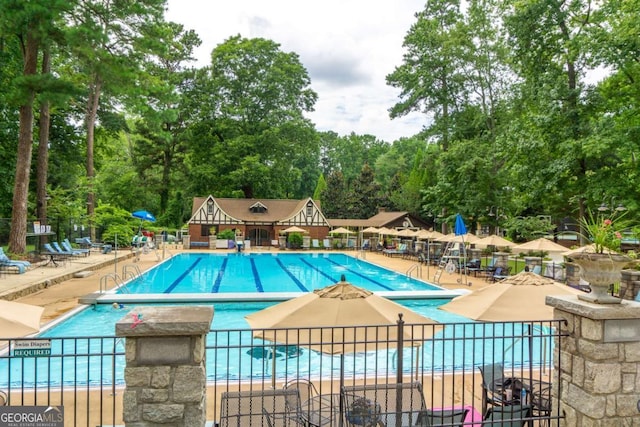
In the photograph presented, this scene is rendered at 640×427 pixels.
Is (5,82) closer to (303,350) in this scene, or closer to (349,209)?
(303,350)

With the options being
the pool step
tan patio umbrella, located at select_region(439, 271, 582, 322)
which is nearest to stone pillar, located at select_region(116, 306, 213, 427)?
tan patio umbrella, located at select_region(439, 271, 582, 322)

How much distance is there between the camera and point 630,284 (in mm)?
12711

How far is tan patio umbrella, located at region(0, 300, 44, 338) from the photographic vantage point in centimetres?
468

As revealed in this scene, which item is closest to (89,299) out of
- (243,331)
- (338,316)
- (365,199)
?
(243,331)

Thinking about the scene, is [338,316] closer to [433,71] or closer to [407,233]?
[407,233]

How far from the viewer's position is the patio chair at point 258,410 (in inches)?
174

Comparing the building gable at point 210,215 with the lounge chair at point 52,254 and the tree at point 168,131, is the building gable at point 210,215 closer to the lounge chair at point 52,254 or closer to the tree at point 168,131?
the tree at point 168,131

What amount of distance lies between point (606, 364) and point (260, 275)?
18.6 metres

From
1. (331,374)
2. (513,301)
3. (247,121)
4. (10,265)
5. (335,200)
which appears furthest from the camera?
→ (335,200)

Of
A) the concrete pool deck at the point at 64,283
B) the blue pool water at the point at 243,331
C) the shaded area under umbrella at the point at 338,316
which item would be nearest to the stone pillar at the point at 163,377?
the blue pool water at the point at 243,331

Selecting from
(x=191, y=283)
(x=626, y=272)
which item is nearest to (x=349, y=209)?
(x=191, y=283)

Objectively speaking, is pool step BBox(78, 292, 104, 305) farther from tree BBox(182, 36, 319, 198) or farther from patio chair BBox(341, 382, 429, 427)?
tree BBox(182, 36, 319, 198)

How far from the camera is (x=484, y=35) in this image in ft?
102

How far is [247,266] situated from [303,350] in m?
16.3
